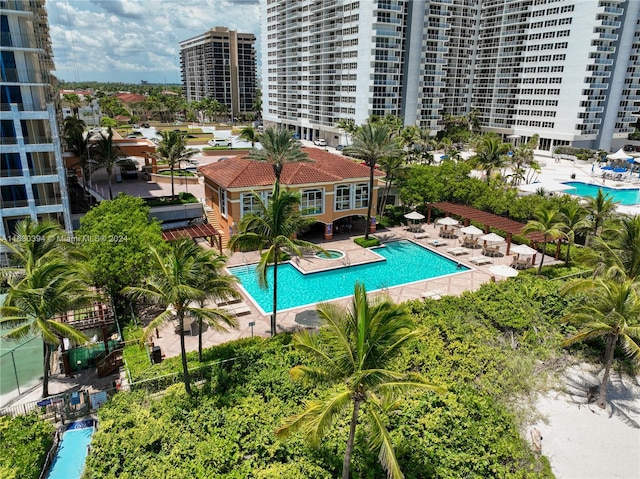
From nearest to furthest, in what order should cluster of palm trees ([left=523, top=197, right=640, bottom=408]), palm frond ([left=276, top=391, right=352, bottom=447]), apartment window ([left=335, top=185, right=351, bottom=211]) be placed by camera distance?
1. palm frond ([left=276, top=391, right=352, bottom=447])
2. cluster of palm trees ([left=523, top=197, right=640, bottom=408])
3. apartment window ([left=335, top=185, right=351, bottom=211])

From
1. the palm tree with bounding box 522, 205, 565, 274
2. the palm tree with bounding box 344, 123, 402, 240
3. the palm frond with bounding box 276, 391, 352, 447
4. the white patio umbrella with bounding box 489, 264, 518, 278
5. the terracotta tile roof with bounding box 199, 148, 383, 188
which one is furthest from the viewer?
the terracotta tile roof with bounding box 199, 148, 383, 188

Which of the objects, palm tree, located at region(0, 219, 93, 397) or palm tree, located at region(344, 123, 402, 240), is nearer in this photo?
palm tree, located at region(0, 219, 93, 397)

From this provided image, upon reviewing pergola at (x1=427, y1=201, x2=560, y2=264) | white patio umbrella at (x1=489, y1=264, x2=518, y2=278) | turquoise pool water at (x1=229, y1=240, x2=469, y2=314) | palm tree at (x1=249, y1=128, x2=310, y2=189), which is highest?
palm tree at (x1=249, y1=128, x2=310, y2=189)

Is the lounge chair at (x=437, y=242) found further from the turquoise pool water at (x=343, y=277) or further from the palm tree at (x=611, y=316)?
the palm tree at (x=611, y=316)

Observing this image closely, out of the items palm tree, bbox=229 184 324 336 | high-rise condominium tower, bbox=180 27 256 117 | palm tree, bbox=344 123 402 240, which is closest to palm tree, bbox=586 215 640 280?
palm tree, bbox=229 184 324 336

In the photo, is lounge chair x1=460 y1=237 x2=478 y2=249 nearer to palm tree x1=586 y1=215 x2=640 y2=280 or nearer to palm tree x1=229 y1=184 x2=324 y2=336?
palm tree x1=586 y1=215 x2=640 y2=280

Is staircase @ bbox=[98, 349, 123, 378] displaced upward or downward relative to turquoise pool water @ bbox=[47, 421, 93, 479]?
upward

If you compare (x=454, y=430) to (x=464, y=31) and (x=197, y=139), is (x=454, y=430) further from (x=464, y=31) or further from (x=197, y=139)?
(x=464, y=31)
